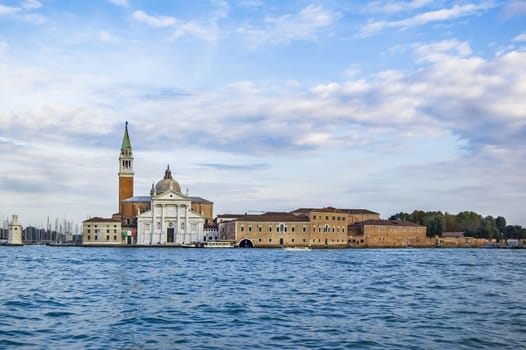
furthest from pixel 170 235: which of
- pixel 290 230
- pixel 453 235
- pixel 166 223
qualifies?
pixel 453 235

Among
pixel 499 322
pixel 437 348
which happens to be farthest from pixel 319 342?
pixel 499 322

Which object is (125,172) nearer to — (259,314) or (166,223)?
(166,223)

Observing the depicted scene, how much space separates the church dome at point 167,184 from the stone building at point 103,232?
6.95 m

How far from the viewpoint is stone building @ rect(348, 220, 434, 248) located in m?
85.2

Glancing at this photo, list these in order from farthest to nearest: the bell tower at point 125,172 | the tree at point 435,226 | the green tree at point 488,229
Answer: the green tree at point 488,229
the tree at point 435,226
the bell tower at point 125,172

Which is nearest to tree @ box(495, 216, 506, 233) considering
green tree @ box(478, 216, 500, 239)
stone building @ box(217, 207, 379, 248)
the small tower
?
green tree @ box(478, 216, 500, 239)

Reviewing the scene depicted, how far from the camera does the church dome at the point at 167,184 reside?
84625mm

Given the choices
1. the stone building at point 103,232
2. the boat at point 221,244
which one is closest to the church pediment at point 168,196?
the stone building at point 103,232

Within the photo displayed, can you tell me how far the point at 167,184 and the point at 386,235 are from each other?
29387 millimetres

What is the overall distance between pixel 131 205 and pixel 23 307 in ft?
237

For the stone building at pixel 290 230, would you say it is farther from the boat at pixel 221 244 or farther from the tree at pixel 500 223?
the tree at pixel 500 223

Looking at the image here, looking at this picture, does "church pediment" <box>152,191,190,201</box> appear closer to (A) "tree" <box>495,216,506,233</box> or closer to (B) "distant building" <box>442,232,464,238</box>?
(B) "distant building" <box>442,232,464,238</box>

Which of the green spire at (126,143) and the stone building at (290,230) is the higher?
the green spire at (126,143)

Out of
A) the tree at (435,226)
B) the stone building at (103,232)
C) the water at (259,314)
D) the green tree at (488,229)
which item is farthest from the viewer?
the green tree at (488,229)
